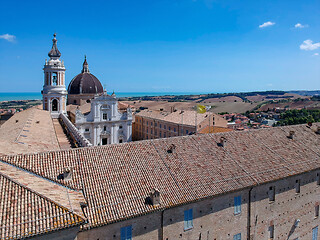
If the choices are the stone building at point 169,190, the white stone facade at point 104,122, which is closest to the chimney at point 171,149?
the stone building at point 169,190

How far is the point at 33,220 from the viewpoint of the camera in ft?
34.2

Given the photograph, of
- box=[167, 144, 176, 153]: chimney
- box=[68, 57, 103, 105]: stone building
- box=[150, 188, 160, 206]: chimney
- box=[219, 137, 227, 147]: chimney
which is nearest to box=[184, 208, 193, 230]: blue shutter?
box=[150, 188, 160, 206]: chimney

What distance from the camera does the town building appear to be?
5069 centimetres

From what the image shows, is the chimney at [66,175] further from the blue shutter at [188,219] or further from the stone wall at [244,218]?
the blue shutter at [188,219]

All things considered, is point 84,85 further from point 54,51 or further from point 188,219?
point 188,219

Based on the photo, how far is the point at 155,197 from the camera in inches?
563

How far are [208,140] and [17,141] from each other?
14411 millimetres

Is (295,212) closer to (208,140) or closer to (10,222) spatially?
(208,140)

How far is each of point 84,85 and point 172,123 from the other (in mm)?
29763

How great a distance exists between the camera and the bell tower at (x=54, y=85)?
4931cm

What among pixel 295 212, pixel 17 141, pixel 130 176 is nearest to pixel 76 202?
pixel 130 176

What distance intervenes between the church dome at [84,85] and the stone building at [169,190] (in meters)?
57.2

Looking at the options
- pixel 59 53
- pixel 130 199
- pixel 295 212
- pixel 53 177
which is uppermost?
pixel 59 53

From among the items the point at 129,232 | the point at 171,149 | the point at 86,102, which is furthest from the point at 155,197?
the point at 86,102
